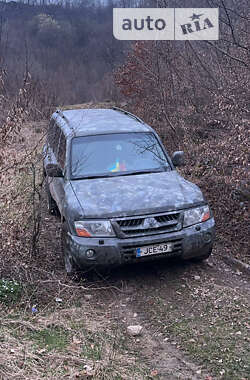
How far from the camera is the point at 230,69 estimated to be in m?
9.35

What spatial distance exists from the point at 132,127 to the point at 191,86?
479cm

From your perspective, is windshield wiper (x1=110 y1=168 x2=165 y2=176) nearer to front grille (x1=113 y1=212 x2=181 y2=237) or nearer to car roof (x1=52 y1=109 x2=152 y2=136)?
car roof (x1=52 y1=109 x2=152 y2=136)

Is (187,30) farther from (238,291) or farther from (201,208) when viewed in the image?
(238,291)

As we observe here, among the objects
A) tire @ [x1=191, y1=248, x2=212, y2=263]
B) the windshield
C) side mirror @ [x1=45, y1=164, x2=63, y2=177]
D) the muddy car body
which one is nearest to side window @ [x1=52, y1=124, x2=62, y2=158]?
the muddy car body

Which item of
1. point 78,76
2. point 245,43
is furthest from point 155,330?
point 78,76

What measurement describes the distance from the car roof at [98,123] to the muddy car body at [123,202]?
0.09 feet

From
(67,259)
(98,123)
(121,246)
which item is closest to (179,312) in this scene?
(121,246)

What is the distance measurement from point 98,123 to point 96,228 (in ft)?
7.71

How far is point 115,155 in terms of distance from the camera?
6.62 m

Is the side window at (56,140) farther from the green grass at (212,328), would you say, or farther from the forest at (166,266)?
the green grass at (212,328)

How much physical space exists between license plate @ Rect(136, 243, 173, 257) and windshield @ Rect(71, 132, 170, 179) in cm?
135

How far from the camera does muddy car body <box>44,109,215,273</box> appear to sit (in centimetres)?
538

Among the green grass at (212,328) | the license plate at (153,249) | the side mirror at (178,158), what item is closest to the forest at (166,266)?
the green grass at (212,328)

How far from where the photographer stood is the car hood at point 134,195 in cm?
551
